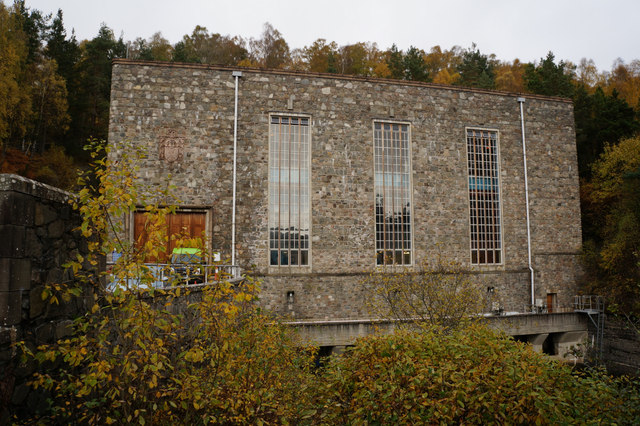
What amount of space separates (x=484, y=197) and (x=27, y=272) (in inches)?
863

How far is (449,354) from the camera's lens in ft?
18.5

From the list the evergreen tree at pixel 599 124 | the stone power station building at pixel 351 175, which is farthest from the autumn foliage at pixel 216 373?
the evergreen tree at pixel 599 124

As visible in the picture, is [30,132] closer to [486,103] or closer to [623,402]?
[486,103]

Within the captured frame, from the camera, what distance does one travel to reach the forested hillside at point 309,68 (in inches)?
906

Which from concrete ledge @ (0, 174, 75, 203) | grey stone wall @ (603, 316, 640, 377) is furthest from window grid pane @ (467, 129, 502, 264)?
concrete ledge @ (0, 174, 75, 203)

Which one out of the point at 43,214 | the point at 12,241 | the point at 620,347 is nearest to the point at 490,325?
the point at 620,347

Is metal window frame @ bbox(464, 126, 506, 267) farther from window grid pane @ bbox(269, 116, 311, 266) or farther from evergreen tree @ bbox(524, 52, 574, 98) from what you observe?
evergreen tree @ bbox(524, 52, 574, 98)

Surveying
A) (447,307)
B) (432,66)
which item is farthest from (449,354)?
(432,66)

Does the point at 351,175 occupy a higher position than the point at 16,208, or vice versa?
the point at 351,175

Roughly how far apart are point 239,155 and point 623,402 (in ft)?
55.3

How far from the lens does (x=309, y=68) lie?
43.6m

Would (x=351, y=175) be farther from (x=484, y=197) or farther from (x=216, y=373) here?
(x=216, y=373)

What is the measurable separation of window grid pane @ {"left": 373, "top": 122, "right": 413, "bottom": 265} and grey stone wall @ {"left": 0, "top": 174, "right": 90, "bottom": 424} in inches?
677

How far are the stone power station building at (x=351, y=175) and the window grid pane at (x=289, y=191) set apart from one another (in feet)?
0.21
